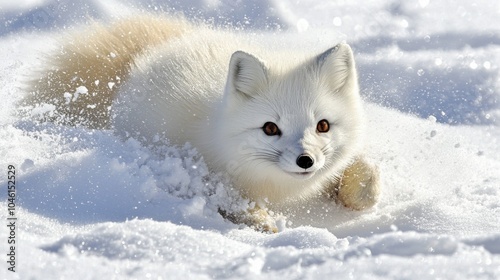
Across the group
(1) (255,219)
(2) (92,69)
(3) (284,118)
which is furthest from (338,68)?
(2) (92,69)

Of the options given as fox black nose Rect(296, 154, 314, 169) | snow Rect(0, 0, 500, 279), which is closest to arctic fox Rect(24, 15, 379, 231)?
fox black nose Rect(296, 154, 314, 169)

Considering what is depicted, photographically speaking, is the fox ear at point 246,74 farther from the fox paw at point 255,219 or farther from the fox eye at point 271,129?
the fox paw at point 255,219

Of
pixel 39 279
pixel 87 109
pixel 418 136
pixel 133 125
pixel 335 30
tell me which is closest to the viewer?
pixel 39 279

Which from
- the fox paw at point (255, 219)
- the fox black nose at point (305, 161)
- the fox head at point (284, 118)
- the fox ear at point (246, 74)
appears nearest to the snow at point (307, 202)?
the fox paw at point (255, 219)

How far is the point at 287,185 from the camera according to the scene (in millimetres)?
4543

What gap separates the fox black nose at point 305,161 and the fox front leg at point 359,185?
758mm

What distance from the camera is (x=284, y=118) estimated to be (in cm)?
418

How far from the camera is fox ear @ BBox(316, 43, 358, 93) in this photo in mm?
4383

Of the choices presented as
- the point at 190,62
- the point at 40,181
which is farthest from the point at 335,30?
the point at 40,181

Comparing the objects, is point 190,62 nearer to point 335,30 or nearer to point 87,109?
point 87,109

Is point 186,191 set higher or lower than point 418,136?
lower

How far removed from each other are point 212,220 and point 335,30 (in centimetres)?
420

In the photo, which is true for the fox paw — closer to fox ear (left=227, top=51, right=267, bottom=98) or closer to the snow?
the snow

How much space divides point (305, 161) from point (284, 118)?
0.33 m
